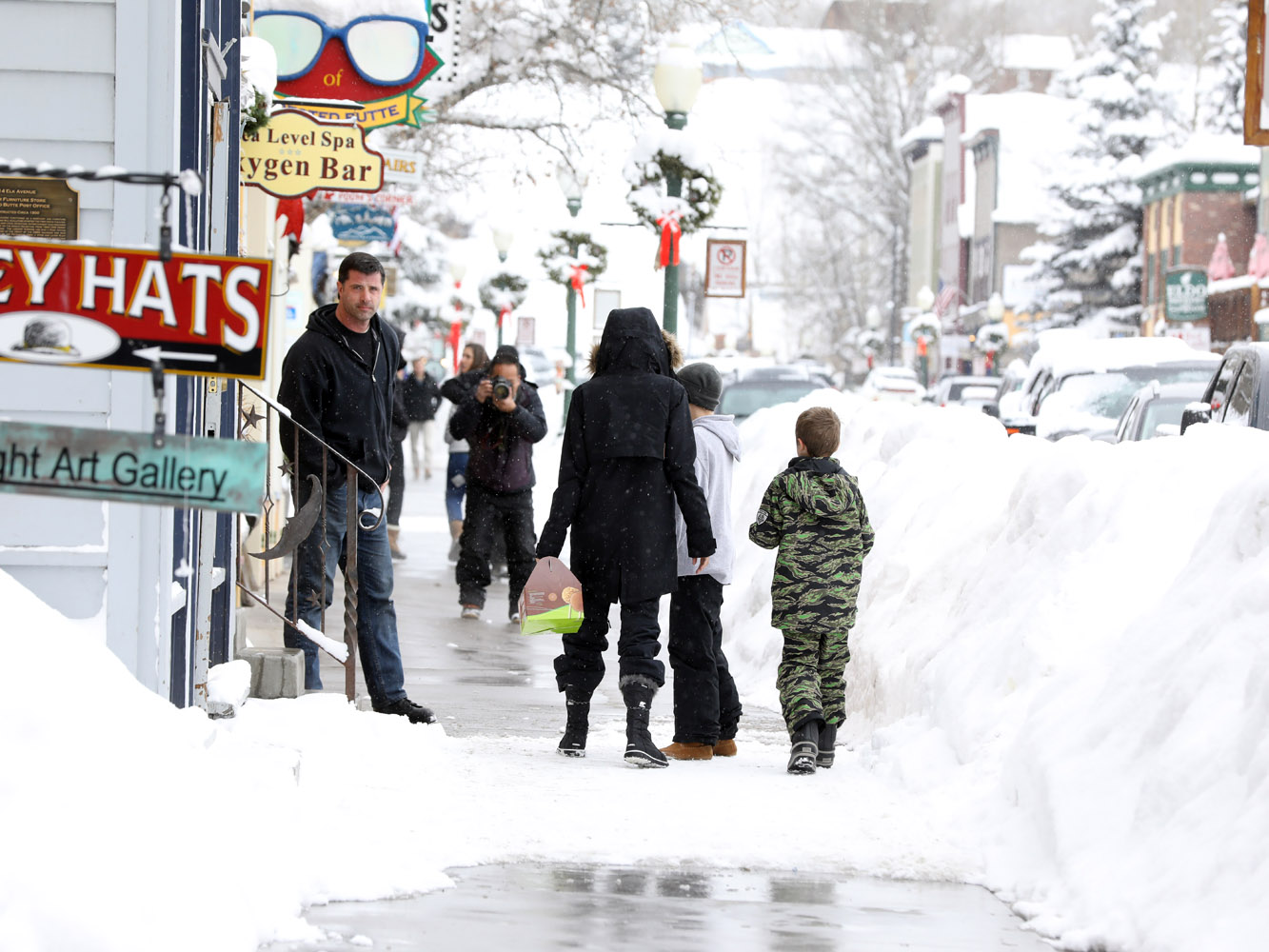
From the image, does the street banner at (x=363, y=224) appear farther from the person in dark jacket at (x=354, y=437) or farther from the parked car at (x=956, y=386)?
the parked car at (x=956, y=386)

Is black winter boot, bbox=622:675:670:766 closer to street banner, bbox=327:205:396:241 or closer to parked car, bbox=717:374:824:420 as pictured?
street banner, bbox=327:205:396:241

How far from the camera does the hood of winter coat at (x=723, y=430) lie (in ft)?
26.2

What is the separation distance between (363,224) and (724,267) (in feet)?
11.6

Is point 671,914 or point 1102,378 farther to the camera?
point 1102,378

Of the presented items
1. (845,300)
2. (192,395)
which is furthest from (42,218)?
(845,300)

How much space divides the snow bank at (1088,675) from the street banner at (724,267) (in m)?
7.35

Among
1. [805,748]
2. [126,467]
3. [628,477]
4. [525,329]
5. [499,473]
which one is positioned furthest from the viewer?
[525,329]

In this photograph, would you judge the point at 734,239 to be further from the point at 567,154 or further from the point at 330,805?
the point at 330,805

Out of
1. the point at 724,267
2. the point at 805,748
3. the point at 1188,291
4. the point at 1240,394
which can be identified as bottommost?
the point at 805,748

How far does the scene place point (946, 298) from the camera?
7738 centimetres

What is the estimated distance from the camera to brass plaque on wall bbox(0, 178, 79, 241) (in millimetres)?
5633

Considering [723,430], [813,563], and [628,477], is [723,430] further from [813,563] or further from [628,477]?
[813,563]

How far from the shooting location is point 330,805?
594 centimetres

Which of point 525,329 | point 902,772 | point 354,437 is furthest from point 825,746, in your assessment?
point 525,329
